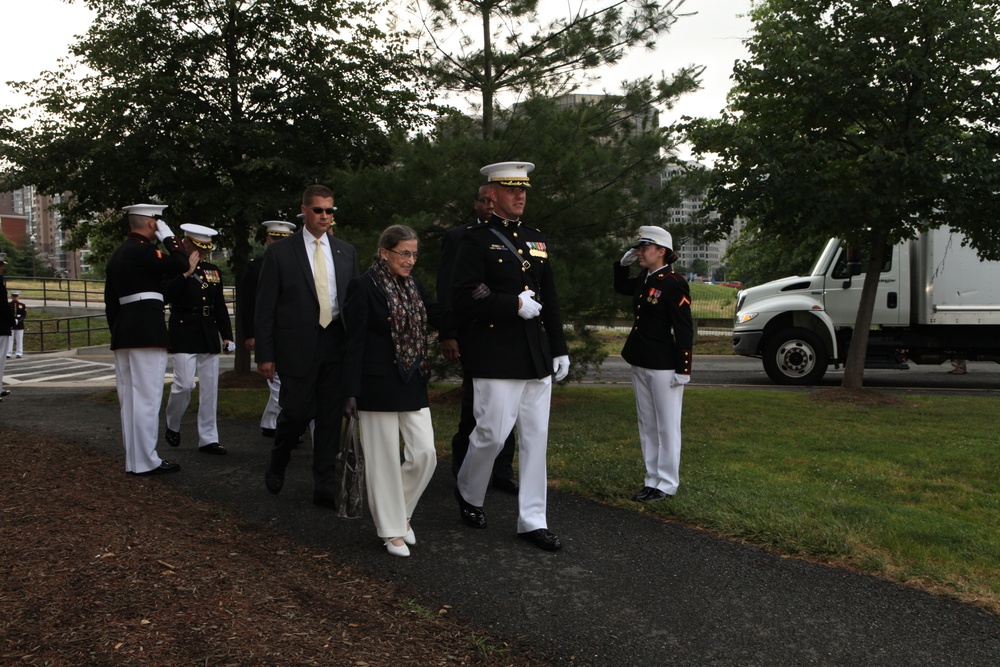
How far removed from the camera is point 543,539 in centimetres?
488

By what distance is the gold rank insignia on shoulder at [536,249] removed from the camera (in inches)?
205

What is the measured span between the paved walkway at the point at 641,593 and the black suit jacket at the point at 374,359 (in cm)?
82

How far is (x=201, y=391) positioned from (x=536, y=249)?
3.83m

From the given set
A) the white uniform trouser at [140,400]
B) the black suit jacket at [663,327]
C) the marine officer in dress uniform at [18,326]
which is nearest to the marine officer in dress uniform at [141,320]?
the white uniform trouser at [140,400]

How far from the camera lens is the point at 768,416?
1036cm

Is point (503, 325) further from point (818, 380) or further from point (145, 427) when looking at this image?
point (818, 380)

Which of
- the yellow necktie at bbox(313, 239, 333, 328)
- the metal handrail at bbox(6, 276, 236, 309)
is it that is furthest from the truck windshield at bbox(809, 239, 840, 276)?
the metal handrail at bbox(6, 276, 236, 309)

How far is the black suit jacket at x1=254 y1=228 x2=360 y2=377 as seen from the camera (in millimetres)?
5902

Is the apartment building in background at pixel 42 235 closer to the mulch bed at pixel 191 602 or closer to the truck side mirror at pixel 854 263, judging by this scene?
the truck side mirror at pixel 854 263

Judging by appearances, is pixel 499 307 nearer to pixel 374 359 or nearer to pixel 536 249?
pixel 536 249

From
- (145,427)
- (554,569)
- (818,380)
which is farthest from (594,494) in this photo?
(818,380)

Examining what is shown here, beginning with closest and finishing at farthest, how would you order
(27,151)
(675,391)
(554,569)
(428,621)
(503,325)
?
(428,621)
(554,569)
(503,325)
(675,391)
(27,151)

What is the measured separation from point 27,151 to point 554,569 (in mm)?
10946

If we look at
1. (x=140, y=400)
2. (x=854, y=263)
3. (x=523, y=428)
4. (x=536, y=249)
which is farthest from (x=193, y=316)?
(x=854, y=263)
